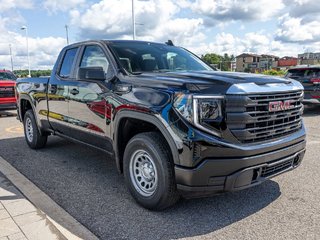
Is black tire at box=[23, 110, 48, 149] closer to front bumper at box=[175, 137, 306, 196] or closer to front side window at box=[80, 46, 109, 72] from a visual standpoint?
front side window at box=[80, 46, 109, 72]

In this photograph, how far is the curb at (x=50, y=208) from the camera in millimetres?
3367

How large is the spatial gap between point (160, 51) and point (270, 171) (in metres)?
2.46

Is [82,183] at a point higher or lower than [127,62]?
lower

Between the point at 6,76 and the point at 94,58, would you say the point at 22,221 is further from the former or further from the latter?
the point at 6,76

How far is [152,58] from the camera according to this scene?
4.88m

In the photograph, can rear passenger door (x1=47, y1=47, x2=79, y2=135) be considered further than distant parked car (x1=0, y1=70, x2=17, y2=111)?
No

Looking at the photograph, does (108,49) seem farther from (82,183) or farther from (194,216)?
(194,216)

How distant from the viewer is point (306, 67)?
40.5 feet

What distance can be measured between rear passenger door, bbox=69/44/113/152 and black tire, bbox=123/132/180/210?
2.36 feet

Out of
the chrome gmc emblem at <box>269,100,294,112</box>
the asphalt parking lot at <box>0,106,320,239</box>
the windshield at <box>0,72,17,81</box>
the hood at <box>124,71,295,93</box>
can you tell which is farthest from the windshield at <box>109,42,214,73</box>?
the windshield at <box>0,72,17,81</box>

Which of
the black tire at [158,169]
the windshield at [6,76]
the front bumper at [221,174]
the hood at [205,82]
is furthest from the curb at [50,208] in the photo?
the windshield at [6,76]

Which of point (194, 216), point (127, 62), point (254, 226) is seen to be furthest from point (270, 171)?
point (127, 62)

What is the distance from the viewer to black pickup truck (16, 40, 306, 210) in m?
3.29

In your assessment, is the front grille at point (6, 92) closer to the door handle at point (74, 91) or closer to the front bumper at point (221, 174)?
the door handle at point (74, 91)
